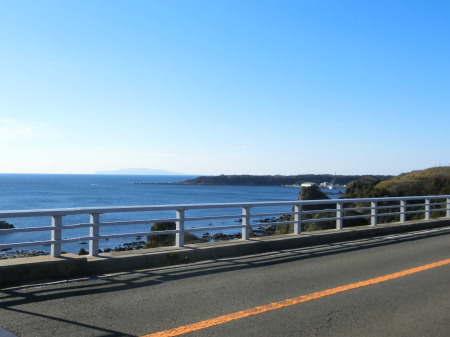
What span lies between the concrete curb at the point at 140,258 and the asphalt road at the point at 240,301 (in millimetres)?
371

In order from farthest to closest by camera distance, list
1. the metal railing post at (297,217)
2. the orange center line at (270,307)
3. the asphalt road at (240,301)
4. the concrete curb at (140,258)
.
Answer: the metal railing post at (297,217) → the concrete curb at (140,258) → the asphalt road at (240,301) → the orange center line at (270,307)

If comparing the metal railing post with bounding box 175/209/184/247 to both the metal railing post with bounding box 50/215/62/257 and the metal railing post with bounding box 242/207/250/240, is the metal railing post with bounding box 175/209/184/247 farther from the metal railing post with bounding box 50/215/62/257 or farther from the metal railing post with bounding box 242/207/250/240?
the metal railing post with bounding box 50/215/62/257

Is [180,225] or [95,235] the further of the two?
[180,225]

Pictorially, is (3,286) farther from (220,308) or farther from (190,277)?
(220,308)

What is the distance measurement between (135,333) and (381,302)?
343 cm

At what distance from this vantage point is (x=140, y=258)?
29.4 feet

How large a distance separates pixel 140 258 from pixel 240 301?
3.08m

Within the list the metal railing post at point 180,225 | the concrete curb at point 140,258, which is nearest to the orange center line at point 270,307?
the concrete curb at point 140,258

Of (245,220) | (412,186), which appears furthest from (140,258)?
(412,186)

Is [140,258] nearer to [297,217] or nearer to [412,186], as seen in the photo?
[297,217]

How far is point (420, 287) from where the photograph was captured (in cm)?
748

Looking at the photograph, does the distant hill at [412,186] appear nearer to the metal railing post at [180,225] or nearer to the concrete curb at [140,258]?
the concrete curb at [140,258]

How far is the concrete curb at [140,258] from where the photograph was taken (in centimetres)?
752

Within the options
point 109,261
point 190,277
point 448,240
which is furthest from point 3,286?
point 448,240
